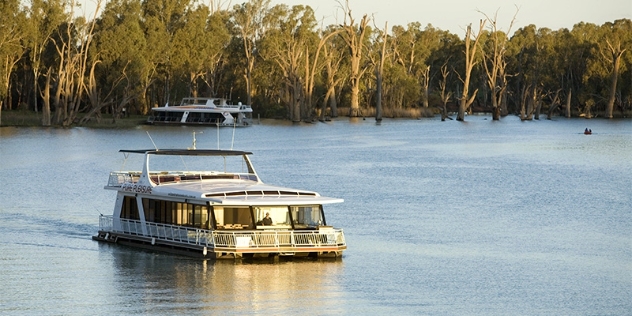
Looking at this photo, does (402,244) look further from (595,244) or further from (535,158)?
(535,158)

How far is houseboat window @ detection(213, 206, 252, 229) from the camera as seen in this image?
1235 inches

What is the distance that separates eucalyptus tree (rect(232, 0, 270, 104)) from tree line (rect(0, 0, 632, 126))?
0.61ft

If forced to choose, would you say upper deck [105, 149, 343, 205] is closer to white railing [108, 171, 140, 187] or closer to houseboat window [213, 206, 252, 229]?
white railing [108, 171, 140, 187]

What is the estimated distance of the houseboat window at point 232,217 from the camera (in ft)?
103

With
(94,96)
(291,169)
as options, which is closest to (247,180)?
(291,169)

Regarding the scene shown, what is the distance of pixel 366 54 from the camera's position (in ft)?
524

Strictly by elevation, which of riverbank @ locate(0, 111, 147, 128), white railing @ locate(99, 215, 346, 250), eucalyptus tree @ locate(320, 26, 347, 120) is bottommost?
riverbank @ locate(0, 111, 147, 128)

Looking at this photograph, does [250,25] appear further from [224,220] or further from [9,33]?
[224,220]

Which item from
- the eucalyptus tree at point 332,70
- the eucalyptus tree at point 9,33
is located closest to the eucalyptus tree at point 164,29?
the eucalyptus tree at point 9,33

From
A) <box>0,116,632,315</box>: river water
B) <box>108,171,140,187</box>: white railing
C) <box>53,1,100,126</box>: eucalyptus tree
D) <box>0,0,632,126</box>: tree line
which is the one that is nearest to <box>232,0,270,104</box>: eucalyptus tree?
<box>0,0,632,126</box>: tree line

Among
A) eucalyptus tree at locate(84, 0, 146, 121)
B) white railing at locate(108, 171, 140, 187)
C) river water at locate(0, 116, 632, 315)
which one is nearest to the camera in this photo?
river water at locate(0, 116, 632, 315)

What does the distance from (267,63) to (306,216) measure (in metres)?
109

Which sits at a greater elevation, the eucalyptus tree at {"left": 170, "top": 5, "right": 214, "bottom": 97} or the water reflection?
the eucalyptus tree at {"left": 170, "top": 5, "right": 214, "bottom": 97}

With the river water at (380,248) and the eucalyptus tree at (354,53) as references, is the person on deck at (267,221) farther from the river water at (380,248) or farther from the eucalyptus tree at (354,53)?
the eucalyptus tree at (354,53)
